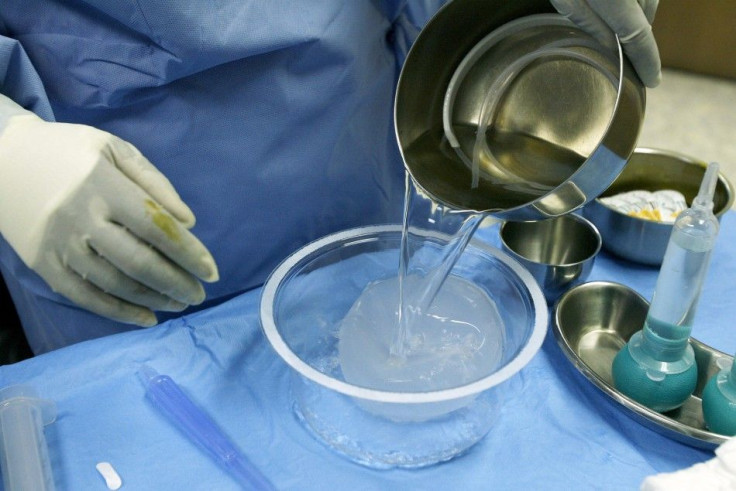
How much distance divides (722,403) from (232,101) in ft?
2.04

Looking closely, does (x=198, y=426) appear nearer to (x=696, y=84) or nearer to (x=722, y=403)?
(x=722, y=403)

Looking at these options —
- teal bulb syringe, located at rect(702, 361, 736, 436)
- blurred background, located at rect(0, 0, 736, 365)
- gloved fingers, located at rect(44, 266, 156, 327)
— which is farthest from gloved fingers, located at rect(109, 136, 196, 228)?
blurred background, located at rect(0, 0, 736, 365)

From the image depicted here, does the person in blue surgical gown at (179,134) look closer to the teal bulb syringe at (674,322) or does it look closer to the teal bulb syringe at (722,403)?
the teal bulb syringe at (674,322)

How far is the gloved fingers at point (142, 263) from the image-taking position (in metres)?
0.70

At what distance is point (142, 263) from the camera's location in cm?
72

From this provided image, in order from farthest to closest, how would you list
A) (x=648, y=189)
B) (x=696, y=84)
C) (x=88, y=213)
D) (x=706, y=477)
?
(x=696, y=84) → (x=648, y=189) → (x=88, y=213) → (x=706, y=477)

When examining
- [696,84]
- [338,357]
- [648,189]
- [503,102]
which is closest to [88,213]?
[338,357]

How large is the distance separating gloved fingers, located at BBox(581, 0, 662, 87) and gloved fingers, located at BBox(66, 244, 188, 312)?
55 cm

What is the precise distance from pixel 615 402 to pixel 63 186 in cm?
62

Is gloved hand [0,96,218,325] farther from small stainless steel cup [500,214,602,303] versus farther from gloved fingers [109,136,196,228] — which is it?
small stainless steel cup [500,214,602,303]

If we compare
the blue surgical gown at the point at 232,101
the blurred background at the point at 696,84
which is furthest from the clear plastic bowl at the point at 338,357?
the blurred background at the point at 696,84

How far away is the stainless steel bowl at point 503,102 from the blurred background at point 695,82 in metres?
1.69

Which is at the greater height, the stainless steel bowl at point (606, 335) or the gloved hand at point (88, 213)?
the gloved hand at point (88, 213)

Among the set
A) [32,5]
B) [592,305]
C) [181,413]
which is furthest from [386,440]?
[32,5]
